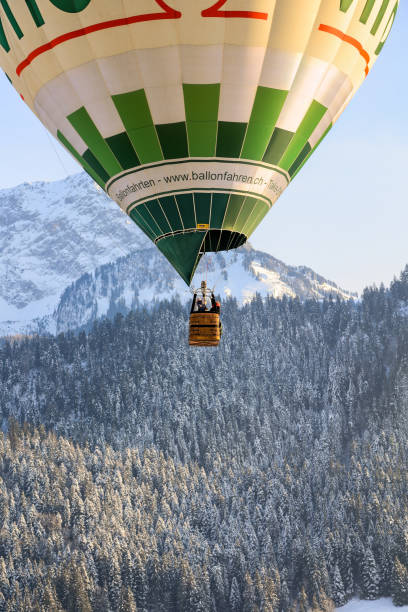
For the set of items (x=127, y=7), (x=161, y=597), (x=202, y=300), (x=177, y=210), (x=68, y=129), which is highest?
(x=127, y=7)

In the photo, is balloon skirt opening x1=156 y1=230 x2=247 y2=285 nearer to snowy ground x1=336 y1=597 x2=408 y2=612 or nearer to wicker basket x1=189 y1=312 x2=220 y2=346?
wicker basket x1=189 y1=312 x2=220 y2=346

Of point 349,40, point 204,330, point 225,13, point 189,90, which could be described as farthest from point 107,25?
point 204,330

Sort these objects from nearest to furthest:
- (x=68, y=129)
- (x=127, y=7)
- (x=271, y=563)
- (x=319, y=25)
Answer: (x=127, y=7) < (x=319, y=25) < (x=68, y=129) < (x=271, y=563)

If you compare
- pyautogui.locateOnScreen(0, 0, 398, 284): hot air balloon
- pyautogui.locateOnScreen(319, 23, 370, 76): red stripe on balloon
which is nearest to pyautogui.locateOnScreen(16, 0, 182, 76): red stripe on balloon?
pyautogui.locateOnScreen(0, 0, 398, 284): hot air balloon

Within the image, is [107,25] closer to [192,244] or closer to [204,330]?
[192,244]

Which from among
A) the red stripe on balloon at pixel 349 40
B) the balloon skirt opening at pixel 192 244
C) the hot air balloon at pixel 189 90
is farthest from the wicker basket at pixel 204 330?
the red stripe on balloon at pixel 349 40

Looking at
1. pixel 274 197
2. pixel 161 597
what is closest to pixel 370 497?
pixel 161 597

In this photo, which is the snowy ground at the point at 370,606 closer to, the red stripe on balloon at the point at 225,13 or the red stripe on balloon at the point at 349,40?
the red stripe on balloon at the point at 349,40

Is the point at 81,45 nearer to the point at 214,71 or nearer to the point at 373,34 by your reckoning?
A: the point at 214,71
